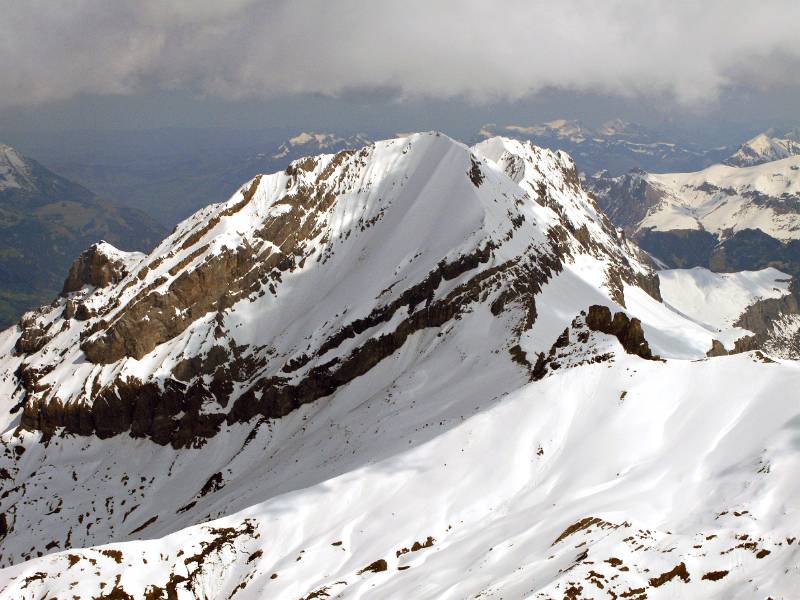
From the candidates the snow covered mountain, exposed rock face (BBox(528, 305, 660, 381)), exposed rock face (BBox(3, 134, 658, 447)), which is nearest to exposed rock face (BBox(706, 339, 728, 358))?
the snow covered mountain

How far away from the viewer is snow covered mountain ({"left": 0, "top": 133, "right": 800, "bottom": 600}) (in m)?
50.0

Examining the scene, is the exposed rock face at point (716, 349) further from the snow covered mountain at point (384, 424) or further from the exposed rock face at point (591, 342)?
the exposed rock face at point (591, 342)

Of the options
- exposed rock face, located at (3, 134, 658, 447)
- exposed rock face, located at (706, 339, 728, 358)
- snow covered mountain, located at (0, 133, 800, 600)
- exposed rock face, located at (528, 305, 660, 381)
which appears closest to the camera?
snow covered mountain, located at (0, 133, 800, 600)

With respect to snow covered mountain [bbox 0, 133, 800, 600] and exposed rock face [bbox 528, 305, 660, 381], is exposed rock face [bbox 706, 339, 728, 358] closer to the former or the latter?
snow covered mountain [bbox 0, 133, 800, 600]

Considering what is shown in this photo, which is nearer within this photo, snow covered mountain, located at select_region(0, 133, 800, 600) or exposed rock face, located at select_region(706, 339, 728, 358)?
snow covered mountain, located at select_region(0, 133, 800, 600)

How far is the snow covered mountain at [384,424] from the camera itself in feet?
164

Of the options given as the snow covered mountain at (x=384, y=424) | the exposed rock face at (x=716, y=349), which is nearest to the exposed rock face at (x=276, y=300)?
the snow covered mountain at (x=384, y=424)

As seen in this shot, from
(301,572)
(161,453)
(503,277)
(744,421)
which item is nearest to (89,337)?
(161,453)

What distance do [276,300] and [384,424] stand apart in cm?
8264

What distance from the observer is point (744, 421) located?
60094 mm

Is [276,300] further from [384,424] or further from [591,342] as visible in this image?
[591,342]

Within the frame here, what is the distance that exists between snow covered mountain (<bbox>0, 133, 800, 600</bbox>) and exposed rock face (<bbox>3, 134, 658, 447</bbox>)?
2.68 feet

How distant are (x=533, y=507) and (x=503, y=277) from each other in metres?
82.0

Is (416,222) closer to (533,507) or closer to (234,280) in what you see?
(234,280)
